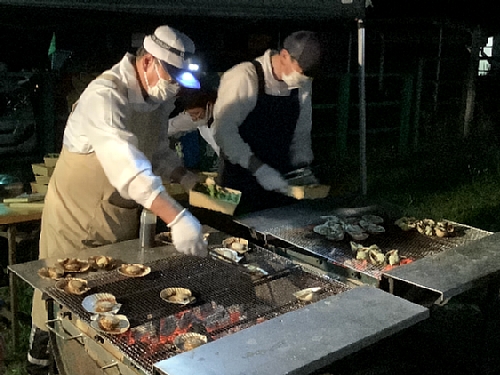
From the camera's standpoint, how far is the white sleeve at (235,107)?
356cm

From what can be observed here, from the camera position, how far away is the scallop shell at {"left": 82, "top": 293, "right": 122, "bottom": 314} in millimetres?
2110

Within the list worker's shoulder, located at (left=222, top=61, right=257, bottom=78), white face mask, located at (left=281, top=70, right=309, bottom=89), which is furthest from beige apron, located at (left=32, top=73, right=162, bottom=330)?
white face mask, located at (left=281, top=70, right=309, bottom=89)

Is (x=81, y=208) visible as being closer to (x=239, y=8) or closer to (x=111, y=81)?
(x=111, y=81)

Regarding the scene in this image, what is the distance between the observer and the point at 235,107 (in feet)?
11.7

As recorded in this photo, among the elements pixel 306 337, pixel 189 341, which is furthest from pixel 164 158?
pixel 306 337

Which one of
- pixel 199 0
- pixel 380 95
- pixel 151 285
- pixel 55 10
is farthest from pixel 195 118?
pixel 380 95

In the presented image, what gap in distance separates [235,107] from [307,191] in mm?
723

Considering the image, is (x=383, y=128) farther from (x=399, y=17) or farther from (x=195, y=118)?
(x=195, y=118)

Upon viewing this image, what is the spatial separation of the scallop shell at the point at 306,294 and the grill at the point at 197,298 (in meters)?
0.02

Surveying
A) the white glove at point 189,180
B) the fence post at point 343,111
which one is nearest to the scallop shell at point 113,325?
the white glove at point 189,180

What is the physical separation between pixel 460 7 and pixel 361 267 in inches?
395

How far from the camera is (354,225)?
3.19 metres

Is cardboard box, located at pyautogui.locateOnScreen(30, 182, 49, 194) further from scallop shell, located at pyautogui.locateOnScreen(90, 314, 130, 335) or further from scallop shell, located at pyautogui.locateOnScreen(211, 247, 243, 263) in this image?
scallop shell, located at pyautogui.locateOnScreen(90, 314, 130, 335)

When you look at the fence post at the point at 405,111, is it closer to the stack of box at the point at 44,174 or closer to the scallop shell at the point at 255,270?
the stack of box at the point at 44,174
